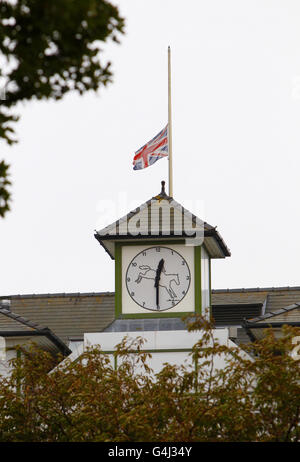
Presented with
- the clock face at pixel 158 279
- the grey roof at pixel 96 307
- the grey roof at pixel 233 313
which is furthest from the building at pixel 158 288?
the grey roof at pixel 233 313

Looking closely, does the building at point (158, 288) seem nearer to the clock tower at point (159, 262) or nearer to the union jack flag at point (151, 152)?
the clock tower at point (159, 262)

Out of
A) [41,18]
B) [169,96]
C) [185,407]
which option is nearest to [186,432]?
[185,407]

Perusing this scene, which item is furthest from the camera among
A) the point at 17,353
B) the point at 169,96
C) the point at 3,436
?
the point at 169,96

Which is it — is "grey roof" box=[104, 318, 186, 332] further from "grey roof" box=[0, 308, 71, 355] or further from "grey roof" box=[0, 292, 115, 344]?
"grey roof" box=[0, 292, 115, 344]

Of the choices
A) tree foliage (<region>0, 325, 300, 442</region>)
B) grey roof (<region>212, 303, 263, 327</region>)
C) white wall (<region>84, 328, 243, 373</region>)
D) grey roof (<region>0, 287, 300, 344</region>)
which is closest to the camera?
tree foliage (<region>0, 325, 300, 442</region>)

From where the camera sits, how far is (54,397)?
56.6ft

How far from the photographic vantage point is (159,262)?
23875mm

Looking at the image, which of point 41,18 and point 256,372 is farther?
point 256,372

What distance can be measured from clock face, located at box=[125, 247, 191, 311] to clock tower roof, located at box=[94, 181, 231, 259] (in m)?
0.37

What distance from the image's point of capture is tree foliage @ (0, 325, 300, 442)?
15.6 meters

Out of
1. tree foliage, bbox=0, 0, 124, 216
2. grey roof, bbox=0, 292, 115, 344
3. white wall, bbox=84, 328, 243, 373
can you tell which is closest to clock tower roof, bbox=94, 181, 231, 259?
white wall, bbox=84, 328, 243, 373

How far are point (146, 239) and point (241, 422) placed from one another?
8.67 m

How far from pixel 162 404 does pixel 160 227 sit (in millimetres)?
8117
